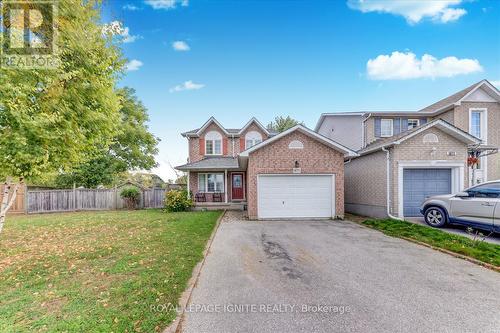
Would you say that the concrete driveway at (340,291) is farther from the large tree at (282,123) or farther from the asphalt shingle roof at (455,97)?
the large tree at (282,123)

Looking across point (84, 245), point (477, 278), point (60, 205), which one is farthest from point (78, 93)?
point (60, 205)

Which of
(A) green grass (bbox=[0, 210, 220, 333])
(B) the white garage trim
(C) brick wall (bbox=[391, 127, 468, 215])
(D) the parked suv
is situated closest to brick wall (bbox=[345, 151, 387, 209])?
(C) brick wall (bbox=[391, 127, 468, 215])

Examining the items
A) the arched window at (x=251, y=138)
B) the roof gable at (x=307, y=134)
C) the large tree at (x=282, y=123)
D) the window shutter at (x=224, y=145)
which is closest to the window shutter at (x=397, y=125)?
the roof gable at (x=307, y=134)

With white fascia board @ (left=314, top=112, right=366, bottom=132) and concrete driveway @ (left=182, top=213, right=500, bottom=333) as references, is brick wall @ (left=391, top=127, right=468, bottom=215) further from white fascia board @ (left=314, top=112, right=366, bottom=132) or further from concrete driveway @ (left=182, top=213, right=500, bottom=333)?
white fascia board @ (left=314, top=112, right=366, bottom=132)

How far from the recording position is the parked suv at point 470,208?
7297mm

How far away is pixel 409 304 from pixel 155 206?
17.7m

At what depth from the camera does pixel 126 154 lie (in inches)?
862

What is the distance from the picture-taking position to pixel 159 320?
9.66 feet

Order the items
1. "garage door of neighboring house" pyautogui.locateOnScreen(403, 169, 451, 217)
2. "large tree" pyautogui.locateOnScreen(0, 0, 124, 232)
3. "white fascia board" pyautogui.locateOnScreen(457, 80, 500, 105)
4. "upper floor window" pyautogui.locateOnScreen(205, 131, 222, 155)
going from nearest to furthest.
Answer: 1. "large tree" pyautogui.locateOnScreen(0, 0, 124, 232)
2. "garage door of neighboring house" pyautogui.locateOnScreen(403, 169, 451, 217)
3. "white fascia board" pyautogui.locateOnScreen(457, 80, 500, 105)
4. "upper floor window" pyautogui.locateOnScreen(205, 131, 222, 155)

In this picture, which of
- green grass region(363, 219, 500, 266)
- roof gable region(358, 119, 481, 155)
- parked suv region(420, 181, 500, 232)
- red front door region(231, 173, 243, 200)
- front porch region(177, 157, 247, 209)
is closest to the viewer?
green grass region(363, 219, 500, 266)

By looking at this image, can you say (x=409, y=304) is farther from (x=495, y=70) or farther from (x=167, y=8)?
(x=495, y=70)

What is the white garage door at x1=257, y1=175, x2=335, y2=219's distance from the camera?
11.6m

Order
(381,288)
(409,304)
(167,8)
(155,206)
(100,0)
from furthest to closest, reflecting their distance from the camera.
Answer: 1. (155,206)
2. (167,8)
3. (100,0)
4. (381,288)
5. (409,304)

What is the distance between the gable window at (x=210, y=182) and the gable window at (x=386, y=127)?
11985 millimetres
